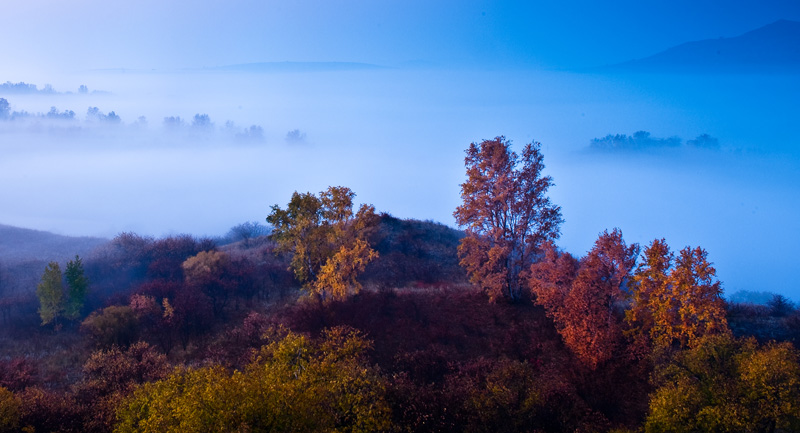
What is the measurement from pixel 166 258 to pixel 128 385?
1547 inches

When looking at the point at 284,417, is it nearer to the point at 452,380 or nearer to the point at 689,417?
the point at 452,380

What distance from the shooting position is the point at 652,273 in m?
31.0

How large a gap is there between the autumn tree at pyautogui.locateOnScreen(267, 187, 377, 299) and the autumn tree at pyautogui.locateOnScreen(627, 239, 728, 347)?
73.9 ft

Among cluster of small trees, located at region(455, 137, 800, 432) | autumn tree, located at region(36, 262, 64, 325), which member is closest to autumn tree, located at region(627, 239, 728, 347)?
cluster of small trees, located at region(455, 137, 800, 432)

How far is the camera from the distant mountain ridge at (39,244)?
95.1m

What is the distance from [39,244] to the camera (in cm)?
10631

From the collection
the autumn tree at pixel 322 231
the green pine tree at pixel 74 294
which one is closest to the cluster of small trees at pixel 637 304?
the autumn tree at pixel 322 231

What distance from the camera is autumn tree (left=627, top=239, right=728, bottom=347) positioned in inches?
1152

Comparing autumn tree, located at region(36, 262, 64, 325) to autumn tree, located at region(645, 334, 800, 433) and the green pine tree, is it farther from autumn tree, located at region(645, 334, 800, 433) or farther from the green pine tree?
autumn tree, located at region(645, 334, 800, 433)

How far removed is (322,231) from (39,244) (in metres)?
97.5

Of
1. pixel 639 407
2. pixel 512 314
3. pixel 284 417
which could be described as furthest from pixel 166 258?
pixel 639 407

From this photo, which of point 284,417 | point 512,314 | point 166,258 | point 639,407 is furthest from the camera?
point 166,258

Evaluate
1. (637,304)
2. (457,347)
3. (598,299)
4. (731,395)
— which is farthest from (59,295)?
(731,395)

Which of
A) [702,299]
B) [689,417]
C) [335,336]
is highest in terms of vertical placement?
[702,299]
